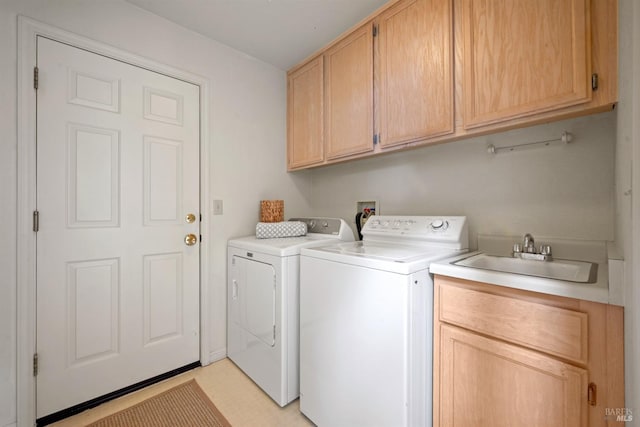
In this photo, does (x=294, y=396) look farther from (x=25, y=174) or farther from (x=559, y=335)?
(x=25, y=174)

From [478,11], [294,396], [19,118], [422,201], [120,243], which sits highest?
[478,11]

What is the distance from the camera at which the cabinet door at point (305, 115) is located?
2.08m

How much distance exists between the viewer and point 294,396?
60.2 inches

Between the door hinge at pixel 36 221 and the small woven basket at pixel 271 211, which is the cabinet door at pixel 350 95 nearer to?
the small woven basket at pixel 271 211

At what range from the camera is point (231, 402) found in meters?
1.56

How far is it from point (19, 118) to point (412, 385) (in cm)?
222

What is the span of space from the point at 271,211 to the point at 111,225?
1.04m

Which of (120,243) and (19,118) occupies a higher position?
(19,118)

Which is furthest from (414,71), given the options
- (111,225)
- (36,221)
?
(36,221)

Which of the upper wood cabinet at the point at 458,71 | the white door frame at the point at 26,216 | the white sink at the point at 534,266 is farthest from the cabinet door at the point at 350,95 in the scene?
the white door frame at the point at 26,216

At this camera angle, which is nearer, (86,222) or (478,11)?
(478,11)

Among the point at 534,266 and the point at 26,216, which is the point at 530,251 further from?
the point at 26,216

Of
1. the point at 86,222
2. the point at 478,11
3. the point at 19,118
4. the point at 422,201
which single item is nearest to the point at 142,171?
the point at 86,222

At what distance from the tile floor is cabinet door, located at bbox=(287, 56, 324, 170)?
5.46 feet
